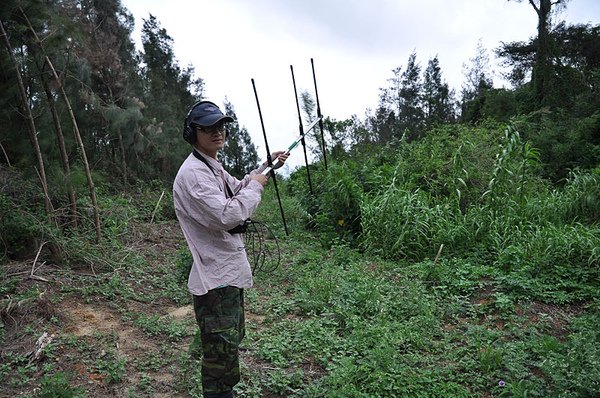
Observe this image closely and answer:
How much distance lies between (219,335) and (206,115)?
98 centimetres

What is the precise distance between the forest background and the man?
2.60 feet

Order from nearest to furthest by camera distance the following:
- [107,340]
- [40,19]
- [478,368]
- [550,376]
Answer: [550,376] < [478,368] < [107,340] < [40,19]

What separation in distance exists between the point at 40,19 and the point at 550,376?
5.74 metres

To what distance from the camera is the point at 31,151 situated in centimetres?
544

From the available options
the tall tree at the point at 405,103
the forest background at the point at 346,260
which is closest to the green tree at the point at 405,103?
the tall tree at the point at 405,103

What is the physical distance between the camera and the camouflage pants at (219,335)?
2029 millimetres

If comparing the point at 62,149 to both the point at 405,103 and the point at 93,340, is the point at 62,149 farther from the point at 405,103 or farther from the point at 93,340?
A: the point at 405,103

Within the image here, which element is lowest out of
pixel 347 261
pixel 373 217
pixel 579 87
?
pixel 347 261

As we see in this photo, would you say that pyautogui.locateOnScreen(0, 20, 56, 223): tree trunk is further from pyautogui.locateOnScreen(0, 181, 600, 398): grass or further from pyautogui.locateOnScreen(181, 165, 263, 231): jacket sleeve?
pyautogui.locateOnScreen(181, 165, 263, 231): jacket sleeve

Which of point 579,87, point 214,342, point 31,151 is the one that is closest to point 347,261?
point 214,342

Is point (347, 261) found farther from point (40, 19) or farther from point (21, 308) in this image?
point (40, 19)

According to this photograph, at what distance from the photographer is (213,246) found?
6.68ft

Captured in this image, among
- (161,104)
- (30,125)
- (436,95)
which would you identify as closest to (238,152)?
(161,104)

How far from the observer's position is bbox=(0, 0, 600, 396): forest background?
2836 millimetres
